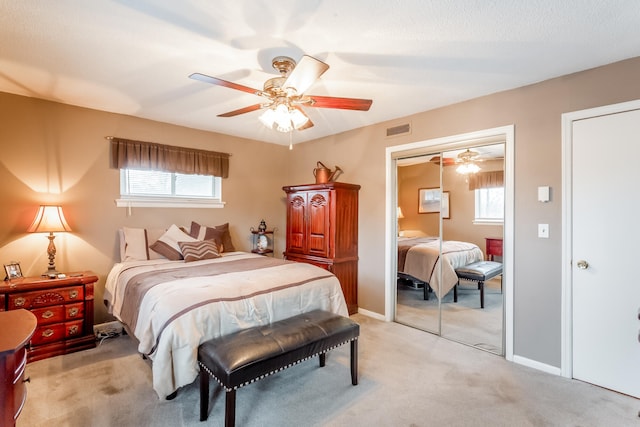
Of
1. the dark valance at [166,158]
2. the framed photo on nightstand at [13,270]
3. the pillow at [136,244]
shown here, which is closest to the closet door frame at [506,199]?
the dark valance at [166,158]

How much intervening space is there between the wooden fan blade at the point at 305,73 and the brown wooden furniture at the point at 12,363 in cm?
185

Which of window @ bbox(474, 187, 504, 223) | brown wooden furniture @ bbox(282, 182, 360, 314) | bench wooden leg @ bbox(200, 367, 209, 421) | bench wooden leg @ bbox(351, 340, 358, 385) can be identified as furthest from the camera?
brown wooden furniture @ bbox(282, 182, 360, 314)

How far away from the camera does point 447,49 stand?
87.7 inches

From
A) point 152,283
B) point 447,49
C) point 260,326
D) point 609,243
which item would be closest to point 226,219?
point 152,283

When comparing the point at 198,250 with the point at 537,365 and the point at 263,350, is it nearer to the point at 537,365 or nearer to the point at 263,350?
the point at 263,350

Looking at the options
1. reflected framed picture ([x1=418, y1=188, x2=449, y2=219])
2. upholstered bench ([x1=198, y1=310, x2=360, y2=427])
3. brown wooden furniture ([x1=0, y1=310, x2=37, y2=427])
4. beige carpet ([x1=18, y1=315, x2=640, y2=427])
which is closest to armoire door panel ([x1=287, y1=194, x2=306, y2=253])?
reflected framed picture ([x1=418, y1=188, x2=449, y2=219])

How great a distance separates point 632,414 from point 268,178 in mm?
4707

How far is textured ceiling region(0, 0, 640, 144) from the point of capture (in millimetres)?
1798

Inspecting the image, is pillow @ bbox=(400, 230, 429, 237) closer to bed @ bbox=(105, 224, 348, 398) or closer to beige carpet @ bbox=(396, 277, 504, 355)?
beige carpet @ bbox=(396, 277, 504, 355)

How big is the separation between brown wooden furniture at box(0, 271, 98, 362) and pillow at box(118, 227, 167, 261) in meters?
0.45

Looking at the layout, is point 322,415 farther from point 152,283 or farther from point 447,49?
point 447,49

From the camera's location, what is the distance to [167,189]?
414 cm

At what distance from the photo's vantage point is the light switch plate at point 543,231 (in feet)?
8.86

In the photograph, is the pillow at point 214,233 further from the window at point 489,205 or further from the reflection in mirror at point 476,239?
the window at point 489,205
